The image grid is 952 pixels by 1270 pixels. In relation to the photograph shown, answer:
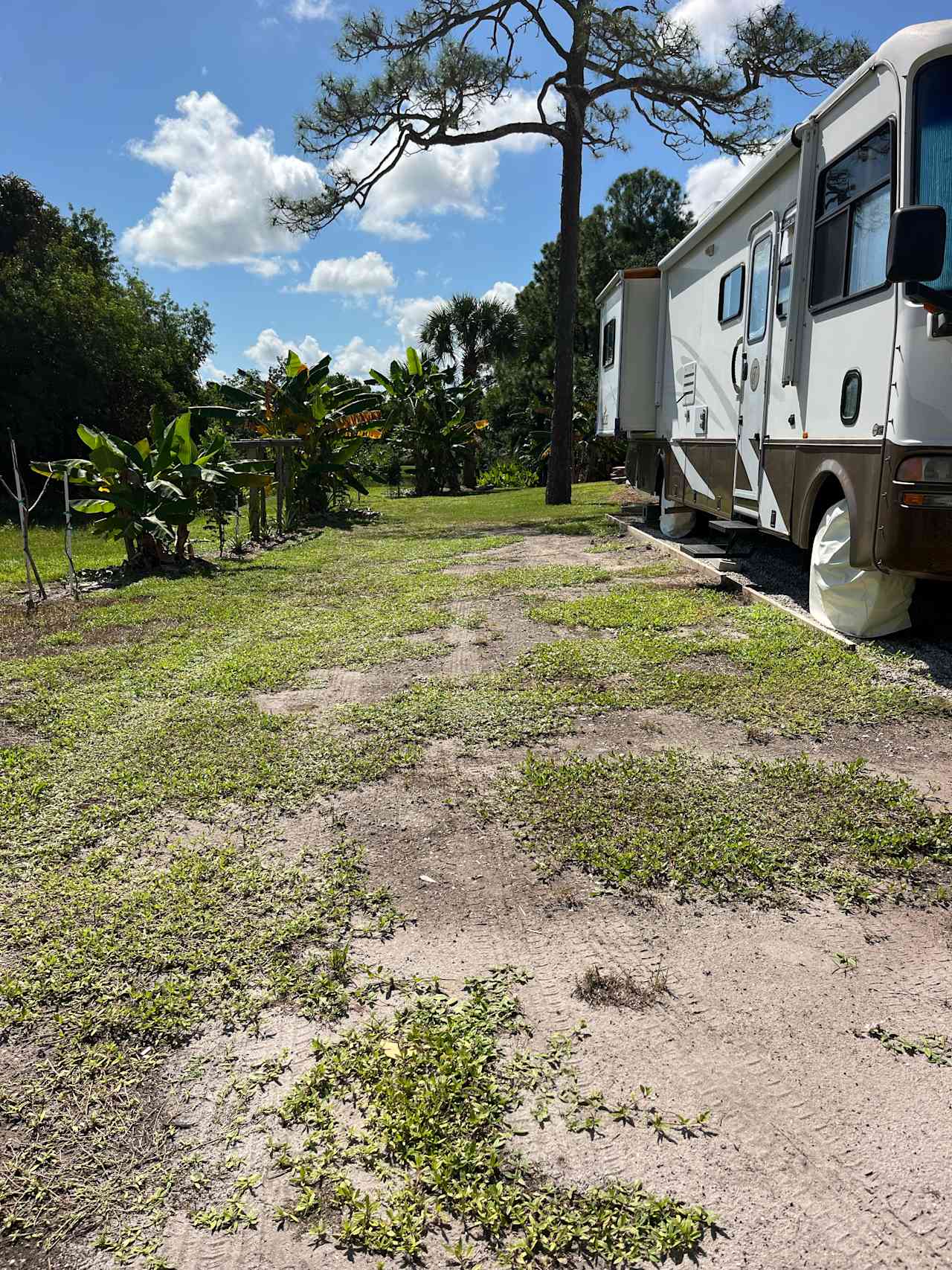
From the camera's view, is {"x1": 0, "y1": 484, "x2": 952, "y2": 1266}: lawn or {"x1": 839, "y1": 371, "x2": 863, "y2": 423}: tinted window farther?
{"x1": 839, "y1": 371, "x2": 863, "y2": 423}: tinted window

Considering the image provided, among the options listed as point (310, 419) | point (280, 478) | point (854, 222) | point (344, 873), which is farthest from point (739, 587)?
point (310, 419)

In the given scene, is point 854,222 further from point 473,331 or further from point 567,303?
point 473,331

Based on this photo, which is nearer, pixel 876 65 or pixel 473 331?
pixel 876 65

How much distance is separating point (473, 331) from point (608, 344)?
22312 millimetres

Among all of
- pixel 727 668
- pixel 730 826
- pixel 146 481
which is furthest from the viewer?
pixel 146 481

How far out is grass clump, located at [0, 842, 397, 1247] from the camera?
78.0 inches

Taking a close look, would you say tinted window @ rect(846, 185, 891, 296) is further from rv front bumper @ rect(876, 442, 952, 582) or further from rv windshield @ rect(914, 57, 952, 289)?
rv front bumper @ rect(876, 442, 952, 582)

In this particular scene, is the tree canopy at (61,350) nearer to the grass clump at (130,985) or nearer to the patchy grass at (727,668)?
the patchy grass at (727,668)

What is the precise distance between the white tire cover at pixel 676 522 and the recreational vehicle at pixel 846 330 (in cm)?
159

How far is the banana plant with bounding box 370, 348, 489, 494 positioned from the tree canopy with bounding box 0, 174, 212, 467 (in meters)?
6.40

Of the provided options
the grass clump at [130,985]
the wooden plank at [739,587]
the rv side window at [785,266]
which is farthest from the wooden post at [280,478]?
the grass clump at [130,985]

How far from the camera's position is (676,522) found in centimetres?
1155

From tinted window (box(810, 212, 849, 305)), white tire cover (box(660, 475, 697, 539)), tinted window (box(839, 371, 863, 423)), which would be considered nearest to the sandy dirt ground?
tinted window (box(839, 371, 863, 423))

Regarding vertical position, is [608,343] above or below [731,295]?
above
